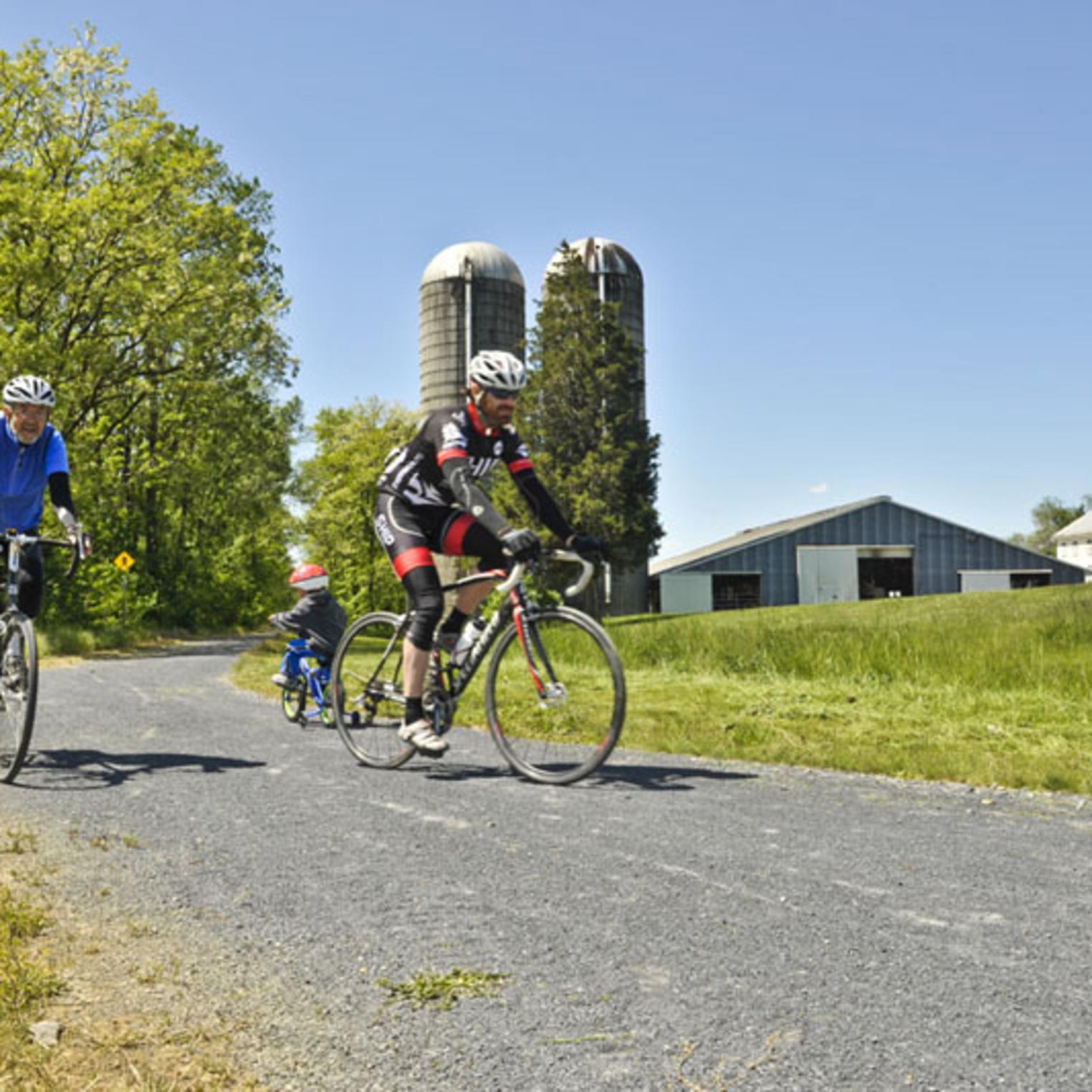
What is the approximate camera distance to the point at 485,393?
18.7 ft

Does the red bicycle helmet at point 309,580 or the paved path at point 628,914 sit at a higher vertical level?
the red bicycle helmet at point 309,580

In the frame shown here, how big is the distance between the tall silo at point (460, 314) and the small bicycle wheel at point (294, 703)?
37.1 m

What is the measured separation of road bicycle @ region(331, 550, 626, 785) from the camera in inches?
221

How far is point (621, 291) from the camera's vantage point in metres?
51.5

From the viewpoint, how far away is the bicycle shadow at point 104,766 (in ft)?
19.8

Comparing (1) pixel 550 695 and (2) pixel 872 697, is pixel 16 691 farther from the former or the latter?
(2) pixel 872 697

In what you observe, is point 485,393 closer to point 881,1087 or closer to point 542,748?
point 542,748

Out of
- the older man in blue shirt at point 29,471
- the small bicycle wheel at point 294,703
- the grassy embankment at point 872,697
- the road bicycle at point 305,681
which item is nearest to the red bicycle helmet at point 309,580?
the road bicycle at point 305,681

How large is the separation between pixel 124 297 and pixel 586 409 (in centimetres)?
2385

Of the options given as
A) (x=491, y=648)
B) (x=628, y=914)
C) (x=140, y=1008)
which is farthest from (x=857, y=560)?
(x=140, y=1008)

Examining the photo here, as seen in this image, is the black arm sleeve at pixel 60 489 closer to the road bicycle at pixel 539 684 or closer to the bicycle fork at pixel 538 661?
the road bicycle at pixel 539 684

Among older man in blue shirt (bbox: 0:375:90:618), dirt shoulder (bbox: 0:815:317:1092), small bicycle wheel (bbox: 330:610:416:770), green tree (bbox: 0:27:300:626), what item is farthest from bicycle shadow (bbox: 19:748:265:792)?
green tree (bbox: 0:27:300:626)

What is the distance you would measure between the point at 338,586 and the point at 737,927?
177ft

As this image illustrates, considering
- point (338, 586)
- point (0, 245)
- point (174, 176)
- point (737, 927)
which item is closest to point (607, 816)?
point (737, 927)
